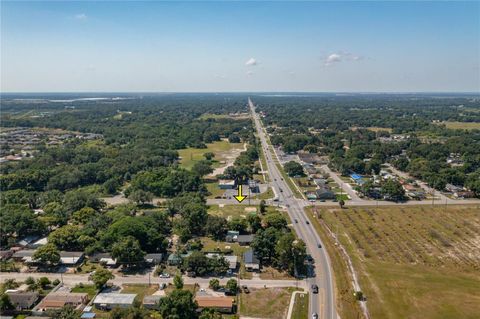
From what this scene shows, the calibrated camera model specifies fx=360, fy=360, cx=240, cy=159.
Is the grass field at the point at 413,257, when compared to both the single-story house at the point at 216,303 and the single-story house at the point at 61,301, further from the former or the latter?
the single-story house at the point at 61,301

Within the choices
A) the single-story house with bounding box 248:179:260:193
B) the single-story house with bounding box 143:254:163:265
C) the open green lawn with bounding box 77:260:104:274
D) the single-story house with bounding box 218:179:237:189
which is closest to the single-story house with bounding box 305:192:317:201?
the single-story house with bounding box 248:179:260:193

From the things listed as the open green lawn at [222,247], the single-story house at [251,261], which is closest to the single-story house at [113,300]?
the single-story house at [251,261]

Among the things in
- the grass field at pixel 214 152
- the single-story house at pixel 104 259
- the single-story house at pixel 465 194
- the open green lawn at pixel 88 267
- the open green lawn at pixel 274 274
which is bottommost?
the open green lawn at pixel 274 274

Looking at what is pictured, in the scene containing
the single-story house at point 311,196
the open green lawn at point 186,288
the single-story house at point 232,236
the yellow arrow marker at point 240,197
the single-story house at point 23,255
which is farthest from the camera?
the single-story house at point 311,196

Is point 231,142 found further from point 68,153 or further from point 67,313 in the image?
point 67,313

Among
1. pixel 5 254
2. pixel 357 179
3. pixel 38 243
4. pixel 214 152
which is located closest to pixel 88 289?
pixel 5 254

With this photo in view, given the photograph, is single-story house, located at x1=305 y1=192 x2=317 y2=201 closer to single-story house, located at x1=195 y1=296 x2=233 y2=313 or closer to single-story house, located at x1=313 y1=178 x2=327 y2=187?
single-story house, located at x1=313 y1=178 x2=327 y2=187
